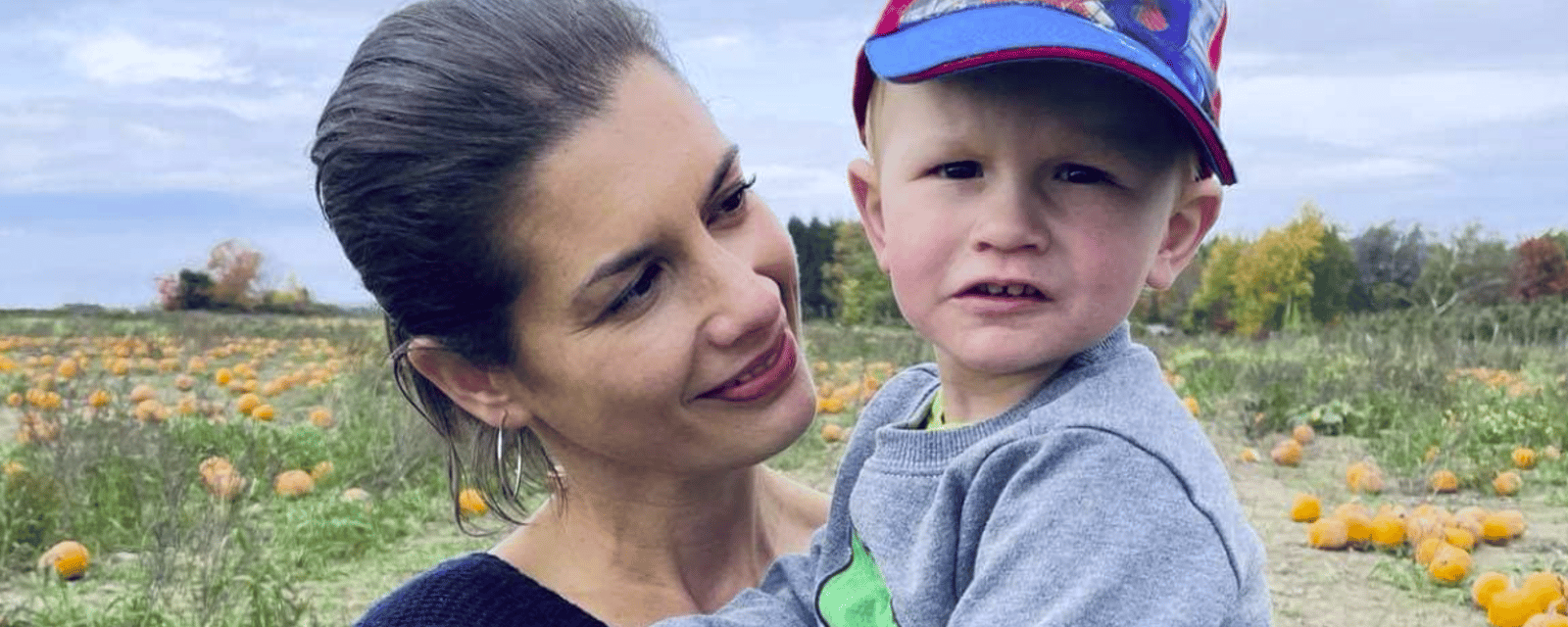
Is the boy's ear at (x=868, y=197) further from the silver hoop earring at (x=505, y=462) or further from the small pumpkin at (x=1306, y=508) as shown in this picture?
the small pumpkin at (x=1306, y=508)

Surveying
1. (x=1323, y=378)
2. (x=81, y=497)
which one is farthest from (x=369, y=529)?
(x=1323, y=378)

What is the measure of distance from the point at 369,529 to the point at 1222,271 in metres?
30.0

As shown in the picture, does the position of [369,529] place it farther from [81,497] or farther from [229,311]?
[229,311]

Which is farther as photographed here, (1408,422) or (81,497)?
(1408,422)

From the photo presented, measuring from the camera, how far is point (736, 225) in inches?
92.2

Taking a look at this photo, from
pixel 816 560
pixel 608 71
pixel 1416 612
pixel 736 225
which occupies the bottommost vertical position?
pixel 1416 612

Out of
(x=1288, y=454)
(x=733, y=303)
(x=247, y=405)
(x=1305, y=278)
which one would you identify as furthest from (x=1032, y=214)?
(x=1305, y=278)

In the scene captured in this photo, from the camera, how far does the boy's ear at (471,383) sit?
238cm

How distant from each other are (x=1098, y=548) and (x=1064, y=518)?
0.16ft

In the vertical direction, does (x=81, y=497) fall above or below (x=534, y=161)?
below

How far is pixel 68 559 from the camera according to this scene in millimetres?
5145

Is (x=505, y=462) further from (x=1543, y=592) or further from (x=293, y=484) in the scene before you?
(x=293, y=484)

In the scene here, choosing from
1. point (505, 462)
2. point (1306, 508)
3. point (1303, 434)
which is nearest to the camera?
point (505, 462)

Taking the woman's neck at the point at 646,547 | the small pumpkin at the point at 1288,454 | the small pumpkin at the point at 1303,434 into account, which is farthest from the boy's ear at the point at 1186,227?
the small pumpkin at the point at 1303,434
